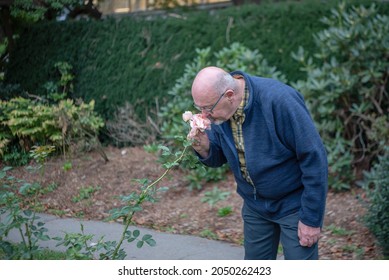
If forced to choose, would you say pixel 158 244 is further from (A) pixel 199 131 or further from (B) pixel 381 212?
(B) pixel 381 212

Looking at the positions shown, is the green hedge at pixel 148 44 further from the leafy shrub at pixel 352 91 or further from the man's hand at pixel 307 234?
the man's hand at pixel 307 234

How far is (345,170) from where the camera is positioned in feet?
20.8

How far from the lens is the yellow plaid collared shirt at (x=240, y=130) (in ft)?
10.5

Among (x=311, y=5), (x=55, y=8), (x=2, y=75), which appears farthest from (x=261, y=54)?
(x=2, y=75)

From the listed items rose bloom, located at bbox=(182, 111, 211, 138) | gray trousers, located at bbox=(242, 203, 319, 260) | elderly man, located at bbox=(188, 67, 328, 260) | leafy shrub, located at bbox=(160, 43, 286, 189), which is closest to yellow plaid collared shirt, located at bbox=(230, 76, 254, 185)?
elderly man, located at bbox=(188, 67, 328, 260)

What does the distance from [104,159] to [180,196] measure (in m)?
1.27

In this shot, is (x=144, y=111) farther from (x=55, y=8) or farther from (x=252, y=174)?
(x=252, y=174)

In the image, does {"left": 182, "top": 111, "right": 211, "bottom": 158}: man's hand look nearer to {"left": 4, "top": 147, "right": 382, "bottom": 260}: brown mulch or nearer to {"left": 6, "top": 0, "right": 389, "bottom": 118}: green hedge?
{"left": 4, "top": 147, "right": 382, "bottom": 260}: brown mulch

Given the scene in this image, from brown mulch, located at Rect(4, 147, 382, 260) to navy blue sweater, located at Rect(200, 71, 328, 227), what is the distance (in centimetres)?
135

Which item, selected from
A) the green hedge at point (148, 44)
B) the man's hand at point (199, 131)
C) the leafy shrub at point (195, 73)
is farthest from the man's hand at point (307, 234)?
the leafy shrub at point (195, 73)

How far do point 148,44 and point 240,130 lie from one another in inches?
157

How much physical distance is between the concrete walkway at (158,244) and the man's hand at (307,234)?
1.08 metres
